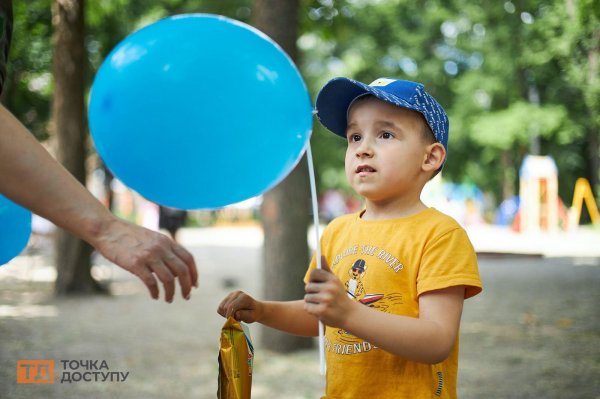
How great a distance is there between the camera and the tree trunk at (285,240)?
5715 millimetres

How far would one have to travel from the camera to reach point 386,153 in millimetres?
1896

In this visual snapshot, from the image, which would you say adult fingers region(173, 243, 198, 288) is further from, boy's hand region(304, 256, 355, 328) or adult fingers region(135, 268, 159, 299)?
boy's hand region(304, 256, 355, 328)

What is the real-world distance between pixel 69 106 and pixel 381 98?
8014 mm

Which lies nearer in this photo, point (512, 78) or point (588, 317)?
point (588, 317)

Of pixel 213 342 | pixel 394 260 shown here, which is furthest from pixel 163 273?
pixel 213 342

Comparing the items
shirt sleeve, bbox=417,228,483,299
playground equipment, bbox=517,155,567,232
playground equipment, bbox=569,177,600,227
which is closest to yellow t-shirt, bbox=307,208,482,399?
shirt sleeve, bbox=417,228,483,299

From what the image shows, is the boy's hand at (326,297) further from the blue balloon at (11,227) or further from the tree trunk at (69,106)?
Result: the tree trunk at (69,106)

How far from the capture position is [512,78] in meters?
26.3

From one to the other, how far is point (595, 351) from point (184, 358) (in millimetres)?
3581

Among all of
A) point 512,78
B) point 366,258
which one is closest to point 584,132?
point 512,78

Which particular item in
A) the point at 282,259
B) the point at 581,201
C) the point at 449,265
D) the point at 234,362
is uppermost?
the point at 581,201

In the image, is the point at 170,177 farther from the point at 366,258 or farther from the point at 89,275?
the point at 89,275
